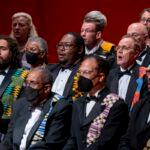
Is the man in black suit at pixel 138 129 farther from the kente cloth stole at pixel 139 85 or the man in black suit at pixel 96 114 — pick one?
the kente cloth stole at pixel 139 85

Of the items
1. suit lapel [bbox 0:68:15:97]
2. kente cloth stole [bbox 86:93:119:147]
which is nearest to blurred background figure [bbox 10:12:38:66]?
suit lapel [bbox 0:68:15:97]

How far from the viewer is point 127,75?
578cm

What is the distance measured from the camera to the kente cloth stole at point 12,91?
5.97 m

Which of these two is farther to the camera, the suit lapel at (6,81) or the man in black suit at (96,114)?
the suit lapel at (6,81)

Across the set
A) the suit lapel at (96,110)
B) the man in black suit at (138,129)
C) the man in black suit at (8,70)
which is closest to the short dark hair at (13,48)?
the man in black suit at (8,70)

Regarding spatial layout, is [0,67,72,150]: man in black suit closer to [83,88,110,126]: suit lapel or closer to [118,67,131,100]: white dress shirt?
[83,88,110,126]: suit lapel

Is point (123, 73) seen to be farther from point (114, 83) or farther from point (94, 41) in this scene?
point (94, 41)

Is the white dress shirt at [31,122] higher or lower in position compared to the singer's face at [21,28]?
lower

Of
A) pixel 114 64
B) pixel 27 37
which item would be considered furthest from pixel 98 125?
pixel 27 37

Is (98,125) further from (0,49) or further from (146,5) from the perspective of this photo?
(146,5)

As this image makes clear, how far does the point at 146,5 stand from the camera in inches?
Answer: 308

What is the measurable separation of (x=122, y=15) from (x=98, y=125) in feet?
10.1

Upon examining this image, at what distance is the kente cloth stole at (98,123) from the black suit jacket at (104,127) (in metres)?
0.03

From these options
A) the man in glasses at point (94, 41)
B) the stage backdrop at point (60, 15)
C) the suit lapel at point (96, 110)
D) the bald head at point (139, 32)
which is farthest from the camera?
the stage backdrop at point (60, 15)
